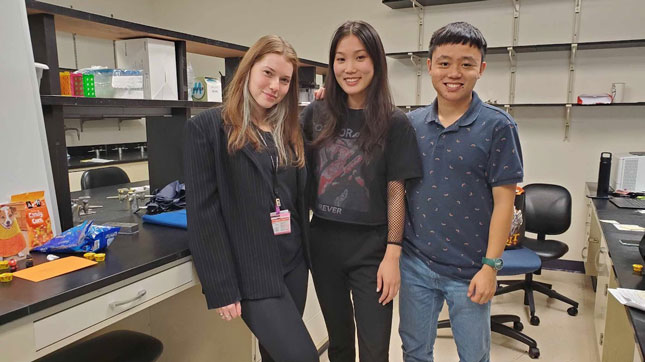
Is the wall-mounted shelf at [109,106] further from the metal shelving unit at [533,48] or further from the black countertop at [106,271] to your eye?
the metal shelving unit at [533,48]

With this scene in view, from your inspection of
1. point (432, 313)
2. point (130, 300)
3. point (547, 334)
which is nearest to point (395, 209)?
point (432, 313)

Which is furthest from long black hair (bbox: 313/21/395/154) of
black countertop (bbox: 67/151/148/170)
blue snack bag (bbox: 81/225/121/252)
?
black countertop (bbox: 67/151/148/170)

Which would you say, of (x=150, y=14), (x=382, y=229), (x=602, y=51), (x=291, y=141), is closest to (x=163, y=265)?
(x=291, y=141)

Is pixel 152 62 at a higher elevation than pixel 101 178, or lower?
higher

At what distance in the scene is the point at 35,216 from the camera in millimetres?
1448

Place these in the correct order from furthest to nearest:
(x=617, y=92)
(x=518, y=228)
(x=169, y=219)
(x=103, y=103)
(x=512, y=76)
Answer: (x=512, y=76) → (x=617, y=92) → (x=518, y=228) → (x=169, y=219) → (x=103, y=103)

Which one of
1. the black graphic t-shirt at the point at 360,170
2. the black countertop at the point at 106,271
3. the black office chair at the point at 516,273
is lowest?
the black office chair at the point at 516,273

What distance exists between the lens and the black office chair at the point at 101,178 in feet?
9.27

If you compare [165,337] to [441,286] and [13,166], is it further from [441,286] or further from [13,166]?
A: [441,286]

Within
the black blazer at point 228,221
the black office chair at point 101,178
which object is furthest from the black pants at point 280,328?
the black office chair at point 101,178

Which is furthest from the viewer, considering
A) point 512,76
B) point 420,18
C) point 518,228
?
point 420,18

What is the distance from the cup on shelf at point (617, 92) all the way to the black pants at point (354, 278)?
288cm

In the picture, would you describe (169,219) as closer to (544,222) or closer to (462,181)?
(462,181)

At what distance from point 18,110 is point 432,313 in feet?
4.83
